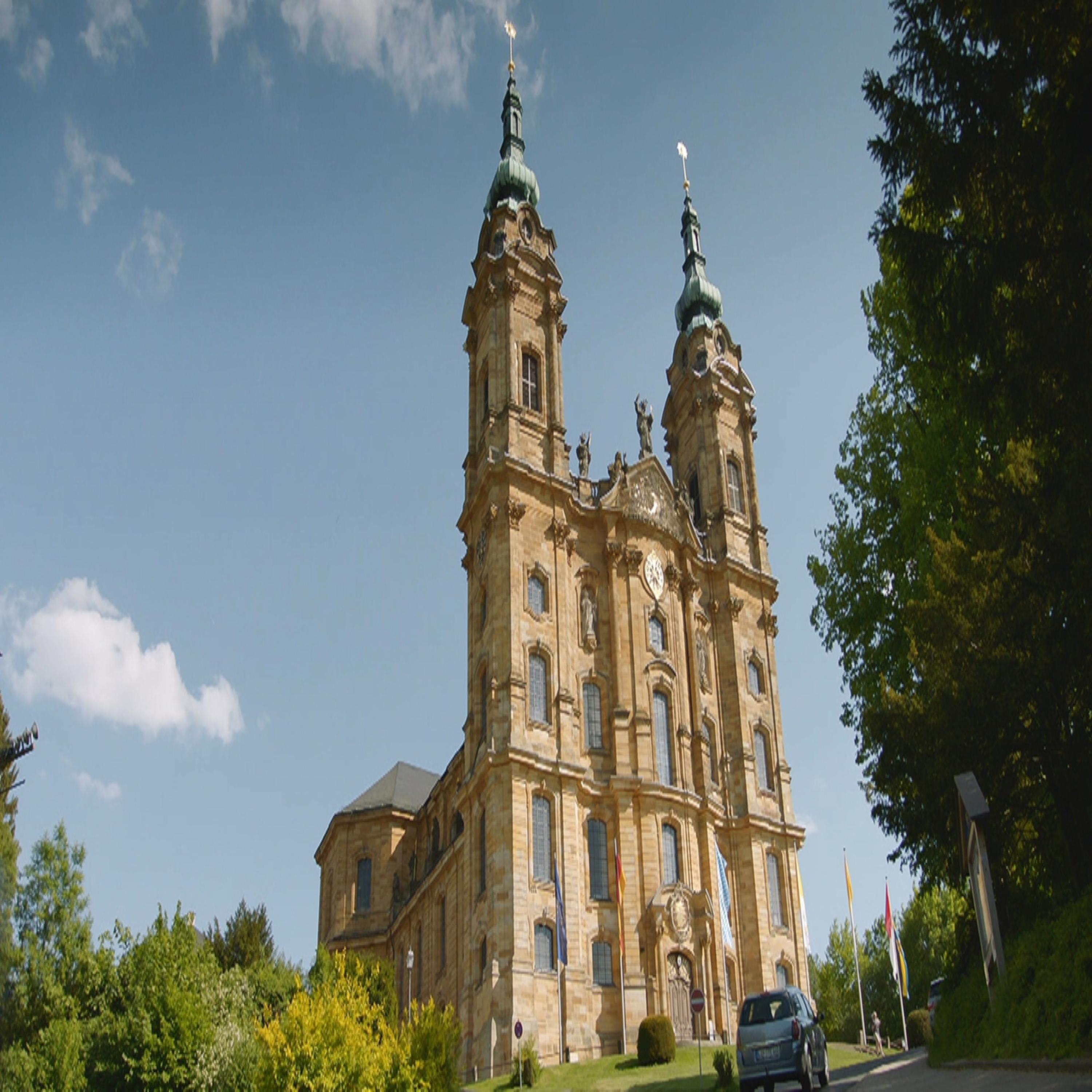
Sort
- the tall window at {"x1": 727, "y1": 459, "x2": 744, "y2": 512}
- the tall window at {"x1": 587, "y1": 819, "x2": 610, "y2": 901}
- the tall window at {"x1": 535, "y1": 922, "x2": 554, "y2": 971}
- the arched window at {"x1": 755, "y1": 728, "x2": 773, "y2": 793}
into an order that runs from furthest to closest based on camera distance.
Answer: the tall window at {"x1": 727, "y1": 459, "x2": 744, "y2": 512}
the arched window at {"x1": 755, "y1": 728, "x2": 773, "y2": 793}
the tall window at {"x1": 587, "y1": 819, "x2": 610, "y2": 901}
the tall window at {"x1": 535, "y1": 922, "x2": 554, "y2": 971}

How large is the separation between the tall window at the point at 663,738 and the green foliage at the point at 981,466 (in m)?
17.2

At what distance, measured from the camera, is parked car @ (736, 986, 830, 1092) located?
65.8ft

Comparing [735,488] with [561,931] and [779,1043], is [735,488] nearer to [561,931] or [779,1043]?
[561,931]

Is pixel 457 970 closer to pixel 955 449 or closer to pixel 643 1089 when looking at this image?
pixel 643 1089

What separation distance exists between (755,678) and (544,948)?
1947cm

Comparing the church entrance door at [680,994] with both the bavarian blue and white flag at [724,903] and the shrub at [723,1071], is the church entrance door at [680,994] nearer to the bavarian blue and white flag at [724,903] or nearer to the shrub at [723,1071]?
the bavarian blue and white flag at [724,903]

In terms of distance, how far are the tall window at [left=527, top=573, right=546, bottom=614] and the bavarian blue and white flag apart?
1198 cm

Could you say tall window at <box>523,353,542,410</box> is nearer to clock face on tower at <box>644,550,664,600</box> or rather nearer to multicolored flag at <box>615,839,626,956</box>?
clock face on tower at <box>644,550,664,600</box>

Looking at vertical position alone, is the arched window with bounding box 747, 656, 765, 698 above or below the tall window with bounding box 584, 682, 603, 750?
above

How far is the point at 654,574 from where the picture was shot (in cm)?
5003

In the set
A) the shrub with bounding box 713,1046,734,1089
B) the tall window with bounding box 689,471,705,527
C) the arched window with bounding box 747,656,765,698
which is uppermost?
the tall window with bounding box 689,471,705,527

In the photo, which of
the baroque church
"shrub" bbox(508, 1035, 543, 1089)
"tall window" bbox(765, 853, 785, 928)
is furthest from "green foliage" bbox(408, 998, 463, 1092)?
"tall window" bbox(765, 853, 785, 928)

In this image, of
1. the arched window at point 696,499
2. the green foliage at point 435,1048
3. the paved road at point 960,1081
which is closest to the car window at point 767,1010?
the paved road at point 960,1081

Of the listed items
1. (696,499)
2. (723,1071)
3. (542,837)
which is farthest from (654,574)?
(723,1071)
